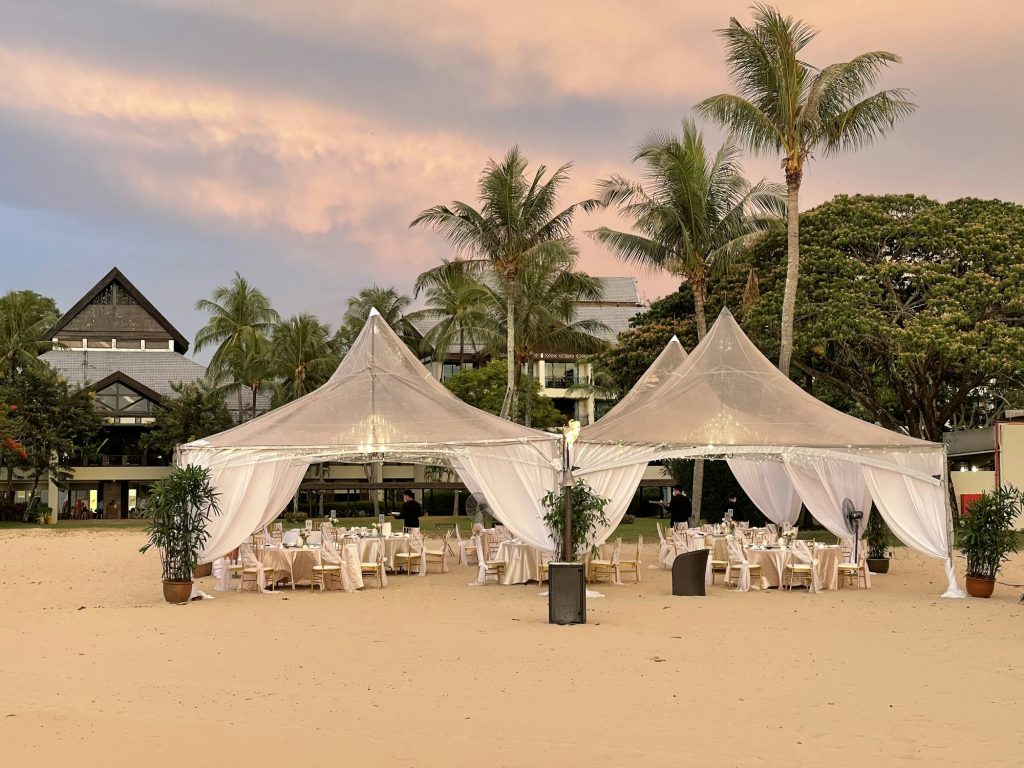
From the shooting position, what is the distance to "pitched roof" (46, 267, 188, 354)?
53.9 meters

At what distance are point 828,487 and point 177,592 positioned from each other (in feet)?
35.0

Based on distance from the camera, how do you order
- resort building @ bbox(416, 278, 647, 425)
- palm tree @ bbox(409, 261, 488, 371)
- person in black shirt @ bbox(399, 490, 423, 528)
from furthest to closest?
resort building @ bbox(416, 278, 647, 425)
palm tree @ bbox(409, 261, 488, 371)
person in black shirt @ bbox(399, 490, 423, 528)

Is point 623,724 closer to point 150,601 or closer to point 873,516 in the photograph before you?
point 150,601

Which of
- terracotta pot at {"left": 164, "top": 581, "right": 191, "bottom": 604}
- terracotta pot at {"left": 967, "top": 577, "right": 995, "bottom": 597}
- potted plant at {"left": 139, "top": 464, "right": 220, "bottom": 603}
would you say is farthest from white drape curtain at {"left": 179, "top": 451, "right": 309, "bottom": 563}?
terracotta pot at {"left": 967, "top": 577, "right": 995, "bottom": 597}

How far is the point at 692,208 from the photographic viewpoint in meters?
25.7

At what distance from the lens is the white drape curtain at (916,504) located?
49.7ft

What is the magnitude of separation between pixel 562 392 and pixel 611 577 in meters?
40.7

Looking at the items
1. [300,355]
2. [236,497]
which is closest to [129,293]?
[300,355]

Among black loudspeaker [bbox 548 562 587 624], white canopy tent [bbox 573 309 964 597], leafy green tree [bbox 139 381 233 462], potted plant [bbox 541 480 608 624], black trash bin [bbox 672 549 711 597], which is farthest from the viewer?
leafy green tree [bbox 139 381 233 462]

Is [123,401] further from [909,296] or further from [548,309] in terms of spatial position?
[909,296]

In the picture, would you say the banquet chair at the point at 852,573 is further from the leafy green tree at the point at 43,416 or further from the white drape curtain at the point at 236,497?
the leafy green tree at the point at 43,416

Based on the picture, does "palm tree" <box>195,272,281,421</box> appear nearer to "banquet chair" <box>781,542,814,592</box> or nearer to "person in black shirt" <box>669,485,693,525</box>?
"person in black shirt" <box>669,485,693,525</box>

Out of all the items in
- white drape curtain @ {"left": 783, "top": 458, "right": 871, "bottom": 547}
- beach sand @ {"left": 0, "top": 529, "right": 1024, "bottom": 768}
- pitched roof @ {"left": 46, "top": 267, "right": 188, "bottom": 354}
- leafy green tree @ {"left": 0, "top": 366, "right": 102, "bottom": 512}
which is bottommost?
beach sand @ {"left": 0, "top": 529, "right": 1024, "bottom": 768}

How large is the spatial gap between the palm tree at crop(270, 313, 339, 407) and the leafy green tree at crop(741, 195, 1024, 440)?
23.6 meters
